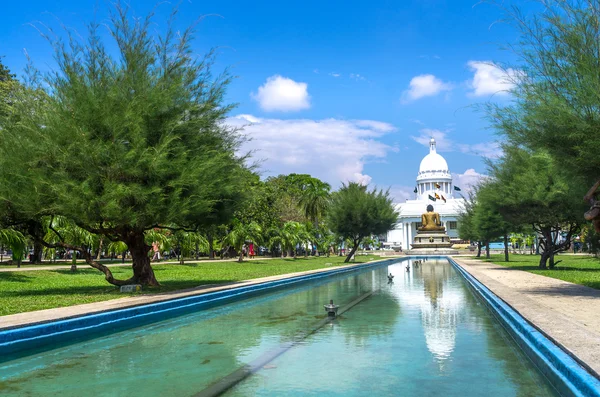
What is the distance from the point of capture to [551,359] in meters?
7.08

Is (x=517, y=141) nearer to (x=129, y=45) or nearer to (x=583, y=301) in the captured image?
(x=583, y=301)

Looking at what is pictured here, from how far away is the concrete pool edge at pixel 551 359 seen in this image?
5636 millimetres

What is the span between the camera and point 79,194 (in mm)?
15023

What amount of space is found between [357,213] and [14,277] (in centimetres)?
2856

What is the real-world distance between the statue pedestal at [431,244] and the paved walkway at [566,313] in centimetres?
6106

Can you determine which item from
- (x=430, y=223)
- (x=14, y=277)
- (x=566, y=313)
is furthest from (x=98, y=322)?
(x=430, y=223)

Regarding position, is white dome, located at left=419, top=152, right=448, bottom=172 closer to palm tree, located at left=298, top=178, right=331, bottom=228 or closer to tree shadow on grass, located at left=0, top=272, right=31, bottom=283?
palm tree, located at left=298, top=178, right=331, bottom=228

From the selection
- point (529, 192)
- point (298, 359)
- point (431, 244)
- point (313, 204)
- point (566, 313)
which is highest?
point (313, 204)

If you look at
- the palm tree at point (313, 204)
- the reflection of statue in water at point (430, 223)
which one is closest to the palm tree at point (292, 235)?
the palm tree at point (313, 204)

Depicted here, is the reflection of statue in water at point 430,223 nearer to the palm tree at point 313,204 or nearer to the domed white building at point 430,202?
the palm tree at point 313,204

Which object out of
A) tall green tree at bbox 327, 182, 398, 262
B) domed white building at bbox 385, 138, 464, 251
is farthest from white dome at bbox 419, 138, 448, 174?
tall green tree at bbox 327, 182, 398, 262

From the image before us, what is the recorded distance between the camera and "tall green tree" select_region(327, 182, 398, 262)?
47.3 meters

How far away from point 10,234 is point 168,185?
13082 mm

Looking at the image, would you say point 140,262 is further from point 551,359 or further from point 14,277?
point 551,359
